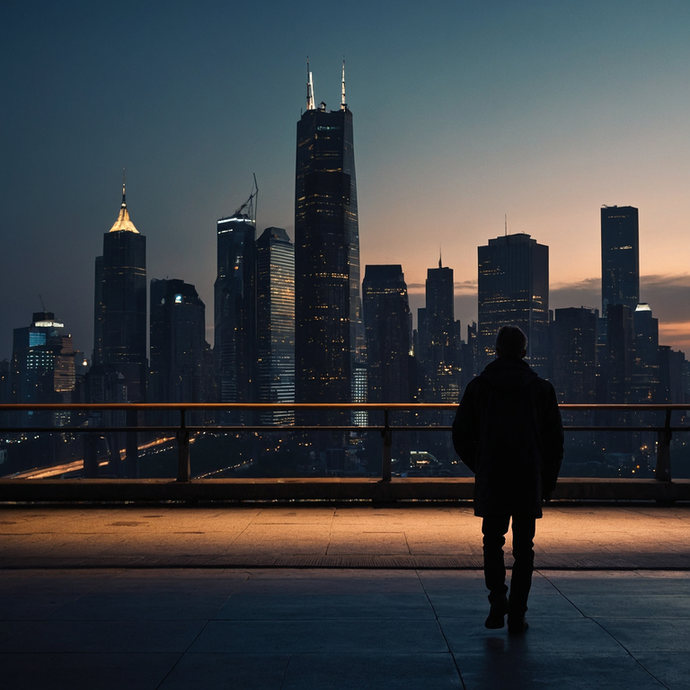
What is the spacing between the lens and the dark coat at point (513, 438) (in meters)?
4.46

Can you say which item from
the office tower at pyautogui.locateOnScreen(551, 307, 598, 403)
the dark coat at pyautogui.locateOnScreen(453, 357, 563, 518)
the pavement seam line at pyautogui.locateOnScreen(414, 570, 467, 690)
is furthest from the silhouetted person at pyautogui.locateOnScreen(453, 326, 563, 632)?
the office tower at pyautogui.locateOnScreen(551, 307, 598, 403)

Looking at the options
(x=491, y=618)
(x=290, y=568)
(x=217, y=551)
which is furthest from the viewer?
(x=217, y=551)

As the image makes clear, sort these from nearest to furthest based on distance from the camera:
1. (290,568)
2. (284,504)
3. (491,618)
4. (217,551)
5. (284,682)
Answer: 1. (284,682)
2. (491,618)
3. (290,568)
4. (217,551)
5. (284,504)

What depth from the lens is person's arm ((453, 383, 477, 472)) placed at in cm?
465

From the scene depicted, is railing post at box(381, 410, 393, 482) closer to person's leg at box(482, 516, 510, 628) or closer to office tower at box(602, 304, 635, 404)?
person's leg at box(482, 516, 510, 628)

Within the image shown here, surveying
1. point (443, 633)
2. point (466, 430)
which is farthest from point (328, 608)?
point (466, 430)

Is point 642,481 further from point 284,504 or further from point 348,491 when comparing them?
point 284,504

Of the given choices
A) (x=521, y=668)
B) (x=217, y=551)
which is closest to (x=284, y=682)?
(x=521, y=668)

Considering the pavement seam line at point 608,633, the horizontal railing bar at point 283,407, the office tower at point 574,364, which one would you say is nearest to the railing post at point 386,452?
the horizontal railing bar at point 283,407

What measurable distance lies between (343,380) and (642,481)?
18527 centimetres

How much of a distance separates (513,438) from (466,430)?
0.34 m

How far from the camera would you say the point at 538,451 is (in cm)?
452

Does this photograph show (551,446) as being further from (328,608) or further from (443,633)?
(328,608)

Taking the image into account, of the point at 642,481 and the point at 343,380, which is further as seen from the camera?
the point at 343,380
